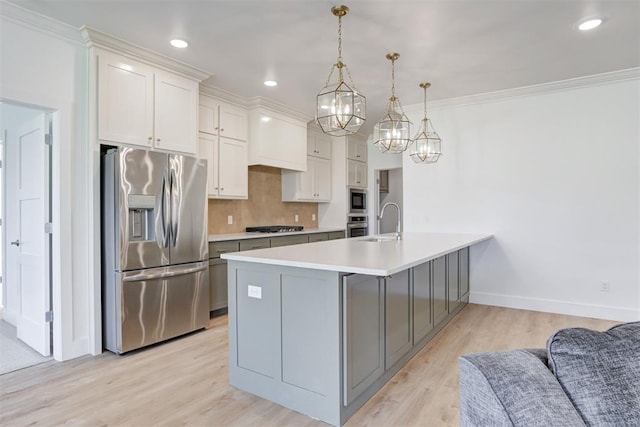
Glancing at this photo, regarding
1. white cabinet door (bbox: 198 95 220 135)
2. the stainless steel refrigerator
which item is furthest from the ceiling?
the stainless steel refrigerator

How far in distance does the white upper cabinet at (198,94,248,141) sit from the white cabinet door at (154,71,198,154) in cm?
47

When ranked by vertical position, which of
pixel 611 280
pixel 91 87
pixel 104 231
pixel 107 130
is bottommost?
pixel 611 280

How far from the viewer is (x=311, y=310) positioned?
2.13 meters

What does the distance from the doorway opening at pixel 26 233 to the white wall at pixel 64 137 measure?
13 cm

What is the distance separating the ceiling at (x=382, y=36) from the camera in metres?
2.59

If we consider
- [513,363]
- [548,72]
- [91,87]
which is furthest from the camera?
[548,72]

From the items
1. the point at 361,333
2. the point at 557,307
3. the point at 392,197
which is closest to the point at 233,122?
the point at 361,333

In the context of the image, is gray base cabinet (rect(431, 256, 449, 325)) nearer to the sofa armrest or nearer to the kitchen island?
the kitchen island

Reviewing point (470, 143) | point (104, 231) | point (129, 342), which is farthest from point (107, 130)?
point (470, 143)

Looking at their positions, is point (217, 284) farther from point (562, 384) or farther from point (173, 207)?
point (562, 384)

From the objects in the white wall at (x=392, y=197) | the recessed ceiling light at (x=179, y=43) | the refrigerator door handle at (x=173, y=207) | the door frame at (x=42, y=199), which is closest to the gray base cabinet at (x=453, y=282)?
the refrigerator door handle at (x=173, y=207)

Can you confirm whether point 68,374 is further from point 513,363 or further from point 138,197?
point 513,363

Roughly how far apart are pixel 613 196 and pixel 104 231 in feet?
16.6

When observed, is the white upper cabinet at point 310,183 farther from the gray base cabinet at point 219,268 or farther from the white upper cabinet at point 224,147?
the gray base cabinet at point 219,268
